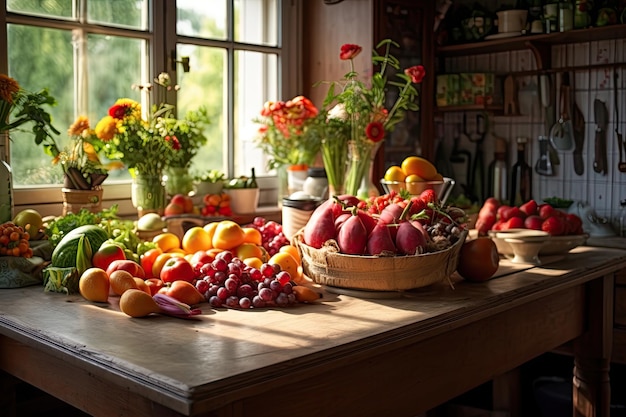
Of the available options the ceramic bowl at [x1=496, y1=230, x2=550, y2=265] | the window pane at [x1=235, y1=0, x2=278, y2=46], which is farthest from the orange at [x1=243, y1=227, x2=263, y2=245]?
the window pane at [x1=235, y1=0, x2=278, y2=46]

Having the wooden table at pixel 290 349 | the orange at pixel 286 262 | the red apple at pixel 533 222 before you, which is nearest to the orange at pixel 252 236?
the orange at pixel 286 262

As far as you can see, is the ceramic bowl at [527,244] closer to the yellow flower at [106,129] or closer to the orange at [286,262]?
the orange at [286,262]

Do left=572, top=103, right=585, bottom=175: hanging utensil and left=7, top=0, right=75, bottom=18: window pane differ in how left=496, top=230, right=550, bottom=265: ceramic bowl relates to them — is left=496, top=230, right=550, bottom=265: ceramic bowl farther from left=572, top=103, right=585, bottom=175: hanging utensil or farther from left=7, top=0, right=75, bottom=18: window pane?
left=7, top=0, right=75, bottom=18: window pane

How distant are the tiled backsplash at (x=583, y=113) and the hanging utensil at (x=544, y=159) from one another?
3 centimetres

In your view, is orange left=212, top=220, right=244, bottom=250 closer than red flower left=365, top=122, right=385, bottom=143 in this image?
Yes

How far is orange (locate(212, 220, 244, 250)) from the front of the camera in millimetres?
2193

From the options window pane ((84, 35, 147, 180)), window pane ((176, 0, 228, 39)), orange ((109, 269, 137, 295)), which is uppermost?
window pane ((176, 0, 228, 39))

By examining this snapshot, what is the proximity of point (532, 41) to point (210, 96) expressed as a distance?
1.52m

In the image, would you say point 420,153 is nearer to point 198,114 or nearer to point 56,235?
point 198,114

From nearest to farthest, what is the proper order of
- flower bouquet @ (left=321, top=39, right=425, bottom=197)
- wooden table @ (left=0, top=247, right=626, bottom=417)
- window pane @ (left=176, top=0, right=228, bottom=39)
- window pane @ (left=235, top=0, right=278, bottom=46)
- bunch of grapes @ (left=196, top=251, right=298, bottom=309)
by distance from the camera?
wooden table @ (left=0, top=247, right=626, bottom=417) → bunch of grapes @ (left=196, top=251, right=298, bottom=309) → flower bouquet @ (left=321, top=39, right=425, bottom=197) → window pane @ (left=176, top=0, right=228, bottom=39) → window pane @ (left=235, top=0, right=278, bottom=46)

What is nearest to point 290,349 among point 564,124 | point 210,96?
point 210,96

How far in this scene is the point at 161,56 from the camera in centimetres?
326

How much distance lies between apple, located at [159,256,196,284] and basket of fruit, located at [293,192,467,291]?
0.29m

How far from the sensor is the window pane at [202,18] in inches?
132
